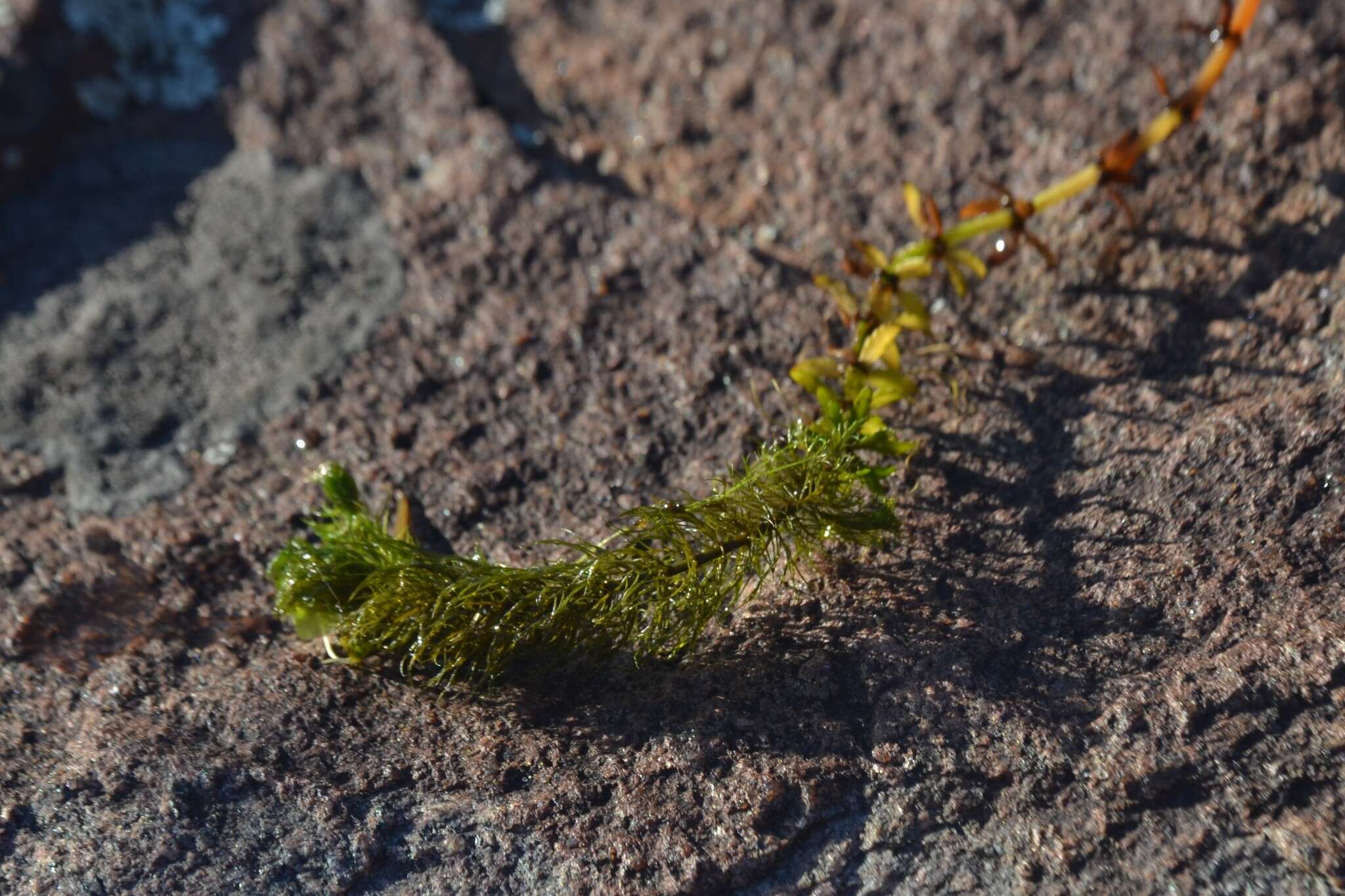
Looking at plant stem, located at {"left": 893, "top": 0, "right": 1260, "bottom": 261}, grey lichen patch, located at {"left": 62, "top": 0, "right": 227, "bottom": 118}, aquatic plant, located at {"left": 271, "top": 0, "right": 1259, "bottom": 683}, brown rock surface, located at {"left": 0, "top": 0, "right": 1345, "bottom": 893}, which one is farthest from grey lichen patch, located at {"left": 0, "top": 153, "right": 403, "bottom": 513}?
plant stem, located at {"left": 893, "top": 0, "right": 1260, "bottom": 261}

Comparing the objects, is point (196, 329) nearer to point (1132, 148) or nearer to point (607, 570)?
point (607, 570)

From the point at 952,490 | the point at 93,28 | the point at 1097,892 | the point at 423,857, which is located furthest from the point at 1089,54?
the point at 93,28

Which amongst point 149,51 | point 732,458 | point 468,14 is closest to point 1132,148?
point 732,458

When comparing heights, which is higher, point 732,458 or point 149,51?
point 149,51

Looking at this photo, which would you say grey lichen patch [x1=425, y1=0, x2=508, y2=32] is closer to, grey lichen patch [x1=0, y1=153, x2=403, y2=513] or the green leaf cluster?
grey lichen patch [x1=0, y1=153, x2=403, y2=513]

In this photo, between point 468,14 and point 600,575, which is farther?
point 468,14

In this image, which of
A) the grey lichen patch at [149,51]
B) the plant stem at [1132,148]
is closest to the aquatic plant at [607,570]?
the plant stem at [1132,148]
